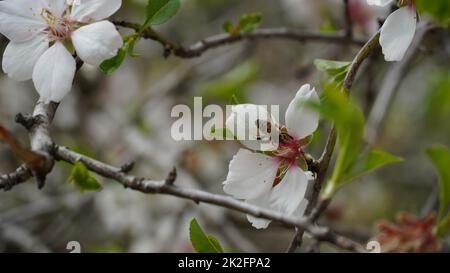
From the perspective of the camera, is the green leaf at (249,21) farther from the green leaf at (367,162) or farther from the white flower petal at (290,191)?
the green leaf at (367,162)

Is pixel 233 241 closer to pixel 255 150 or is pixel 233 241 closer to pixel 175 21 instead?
pixel 255 150

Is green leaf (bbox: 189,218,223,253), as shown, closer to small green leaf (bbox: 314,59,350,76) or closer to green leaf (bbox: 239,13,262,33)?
small green leaf (bbox: 314,59,350,76)

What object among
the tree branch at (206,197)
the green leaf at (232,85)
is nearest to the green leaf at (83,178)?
the tree branch at (206,197)

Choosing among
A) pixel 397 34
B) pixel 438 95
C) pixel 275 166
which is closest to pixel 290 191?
pixel 275 166

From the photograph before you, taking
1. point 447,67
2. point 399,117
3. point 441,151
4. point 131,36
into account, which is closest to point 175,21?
point 399,117

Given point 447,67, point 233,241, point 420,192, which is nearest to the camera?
point 233,241

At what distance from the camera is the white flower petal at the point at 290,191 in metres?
0.88

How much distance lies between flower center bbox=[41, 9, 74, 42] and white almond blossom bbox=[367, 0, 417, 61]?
18.2 inches

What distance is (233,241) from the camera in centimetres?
179

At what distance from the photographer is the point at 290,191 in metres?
0.91

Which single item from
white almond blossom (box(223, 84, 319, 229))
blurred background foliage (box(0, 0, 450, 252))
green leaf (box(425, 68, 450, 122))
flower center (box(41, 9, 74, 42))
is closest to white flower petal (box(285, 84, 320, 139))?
white almond blossom (box(223, 84, 319, 229))

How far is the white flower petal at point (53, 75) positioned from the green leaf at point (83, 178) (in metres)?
0.11

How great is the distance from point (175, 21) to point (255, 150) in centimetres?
207

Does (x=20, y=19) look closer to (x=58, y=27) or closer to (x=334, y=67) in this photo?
(x=58, y=27)
